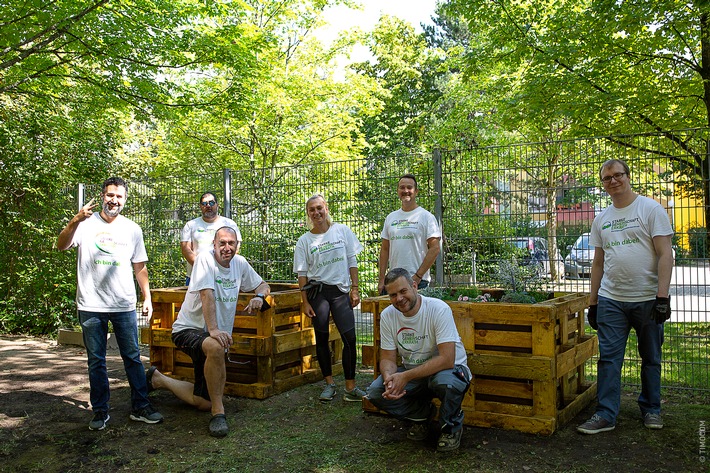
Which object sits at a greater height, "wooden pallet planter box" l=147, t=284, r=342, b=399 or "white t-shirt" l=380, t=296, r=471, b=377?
"white t-shirt" l=380, t=296, r=471, b=377

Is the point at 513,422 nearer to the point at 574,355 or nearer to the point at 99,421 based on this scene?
the point at 574,355

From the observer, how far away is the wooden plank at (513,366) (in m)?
4.63

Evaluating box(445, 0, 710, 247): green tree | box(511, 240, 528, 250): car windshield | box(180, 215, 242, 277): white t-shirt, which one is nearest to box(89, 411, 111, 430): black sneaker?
box(180, 215, 242, 277): white t-shirt

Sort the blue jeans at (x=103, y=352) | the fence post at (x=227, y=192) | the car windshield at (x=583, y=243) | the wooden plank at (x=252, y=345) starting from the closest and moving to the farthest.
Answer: the blue jeans at (x=103, y=352) → the wooden plank at (x=252, y=345) → the car windshield at (x=583, y=243) → the fence post at (x=227, y=192)

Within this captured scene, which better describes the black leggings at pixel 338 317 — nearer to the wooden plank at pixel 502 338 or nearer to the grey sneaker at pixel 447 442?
the wooden plank at pixel 502 338

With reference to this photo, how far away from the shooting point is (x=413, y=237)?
586cm

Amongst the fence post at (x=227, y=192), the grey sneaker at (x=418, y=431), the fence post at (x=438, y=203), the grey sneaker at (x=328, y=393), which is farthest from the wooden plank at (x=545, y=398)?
the fence post at (x=227, y=192)

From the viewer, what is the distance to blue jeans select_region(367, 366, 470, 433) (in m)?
4.25

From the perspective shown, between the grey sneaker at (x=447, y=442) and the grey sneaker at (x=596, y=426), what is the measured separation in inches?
42.3

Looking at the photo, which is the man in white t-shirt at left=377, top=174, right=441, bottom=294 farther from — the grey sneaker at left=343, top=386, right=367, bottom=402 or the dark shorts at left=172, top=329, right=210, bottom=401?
the dark shorts at left=172, top=329, right=210, bottom=401

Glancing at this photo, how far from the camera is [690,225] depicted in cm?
590

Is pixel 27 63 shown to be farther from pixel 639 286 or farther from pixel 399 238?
pixel 639 286

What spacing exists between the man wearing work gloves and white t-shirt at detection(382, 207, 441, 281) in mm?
1585

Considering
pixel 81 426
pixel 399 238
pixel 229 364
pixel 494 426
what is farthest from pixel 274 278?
pixel 494 426
